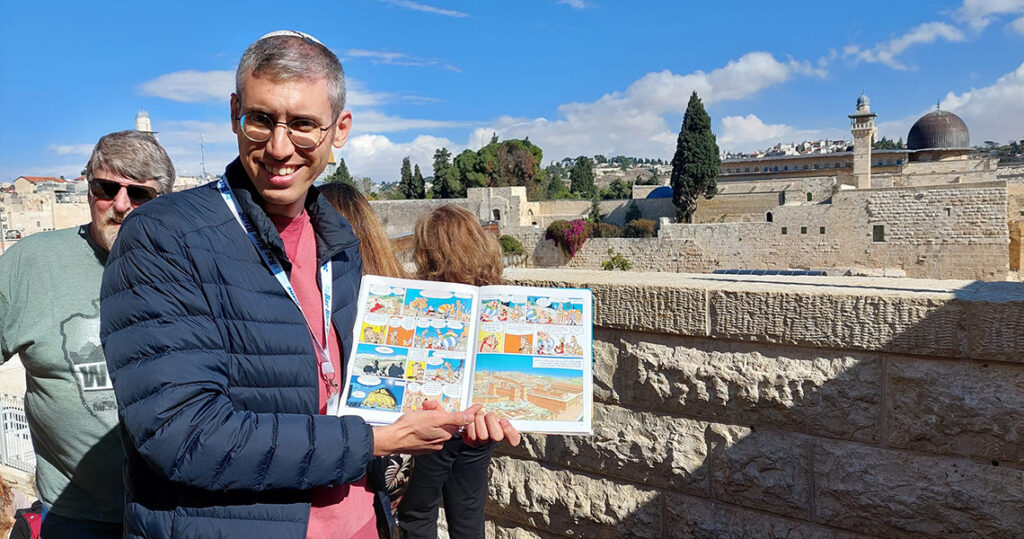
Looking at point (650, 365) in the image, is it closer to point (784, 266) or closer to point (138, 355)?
point (138, 355)

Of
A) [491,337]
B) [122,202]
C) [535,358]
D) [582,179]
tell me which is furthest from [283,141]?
[582,179]

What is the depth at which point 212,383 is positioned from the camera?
45.9 inches

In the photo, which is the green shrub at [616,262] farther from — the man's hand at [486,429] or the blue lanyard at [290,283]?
the blue lanyard at [290,283]

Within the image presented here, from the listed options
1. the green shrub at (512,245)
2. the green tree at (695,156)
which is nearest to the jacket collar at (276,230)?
the green shrub at (512,245)

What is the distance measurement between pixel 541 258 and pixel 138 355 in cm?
3260

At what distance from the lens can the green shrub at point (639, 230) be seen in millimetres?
33812

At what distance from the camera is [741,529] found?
2.37m

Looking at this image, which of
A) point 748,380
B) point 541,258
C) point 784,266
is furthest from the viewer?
point 541,258

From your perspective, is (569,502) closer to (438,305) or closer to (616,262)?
(438,305)

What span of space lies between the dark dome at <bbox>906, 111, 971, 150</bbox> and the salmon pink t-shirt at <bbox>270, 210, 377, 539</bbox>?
51.6m

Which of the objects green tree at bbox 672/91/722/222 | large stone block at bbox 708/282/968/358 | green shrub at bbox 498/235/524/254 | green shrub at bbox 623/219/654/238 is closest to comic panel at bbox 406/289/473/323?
large stone block at bbox 708/282/968/358

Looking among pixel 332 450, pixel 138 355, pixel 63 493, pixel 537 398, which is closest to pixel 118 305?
pixel 138 355

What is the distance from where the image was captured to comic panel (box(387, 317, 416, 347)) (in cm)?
165

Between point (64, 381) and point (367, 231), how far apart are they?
37.9 inches
